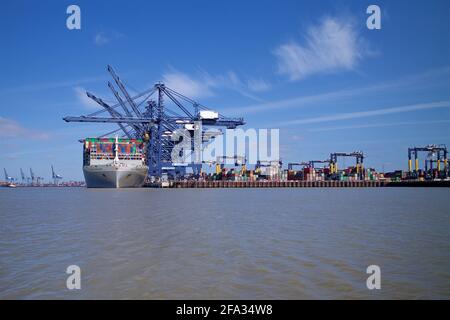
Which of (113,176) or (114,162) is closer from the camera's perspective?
(113,176)

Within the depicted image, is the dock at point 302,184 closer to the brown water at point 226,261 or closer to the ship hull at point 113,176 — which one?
the ship hull at point 113,176

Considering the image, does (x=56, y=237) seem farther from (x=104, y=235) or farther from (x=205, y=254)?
(x=205, y=254)

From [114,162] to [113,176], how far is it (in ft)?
16.3

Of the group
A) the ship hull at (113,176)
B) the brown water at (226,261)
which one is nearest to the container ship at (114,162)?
the ship hull at (113,176)

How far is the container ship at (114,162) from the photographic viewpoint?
236ft

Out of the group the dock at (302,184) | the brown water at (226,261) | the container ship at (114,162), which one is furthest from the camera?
the dock at (302,184)

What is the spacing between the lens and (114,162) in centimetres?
7531

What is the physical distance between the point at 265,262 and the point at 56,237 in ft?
25.7

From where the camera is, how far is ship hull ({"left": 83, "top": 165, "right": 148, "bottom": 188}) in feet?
234

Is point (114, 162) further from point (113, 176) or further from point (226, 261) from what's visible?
point (226, 261)

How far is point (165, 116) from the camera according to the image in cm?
8012

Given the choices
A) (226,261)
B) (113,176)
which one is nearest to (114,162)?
(113,176)
